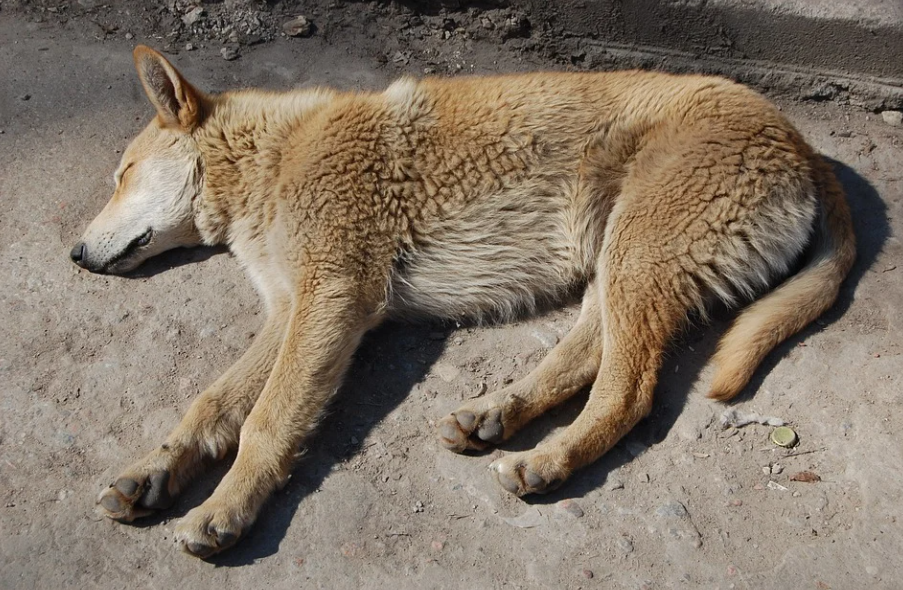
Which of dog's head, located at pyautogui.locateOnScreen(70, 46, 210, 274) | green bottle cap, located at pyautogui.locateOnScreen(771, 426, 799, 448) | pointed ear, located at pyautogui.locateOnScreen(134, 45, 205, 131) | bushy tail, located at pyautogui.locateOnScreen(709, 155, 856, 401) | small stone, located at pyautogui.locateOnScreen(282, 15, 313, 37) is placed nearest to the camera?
green bottle cap, located at pyautogui.locateOnScreen(771, 426, 799, 448)

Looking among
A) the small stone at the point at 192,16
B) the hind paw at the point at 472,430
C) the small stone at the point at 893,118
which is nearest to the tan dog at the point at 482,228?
the hind paw at the point at 472,430

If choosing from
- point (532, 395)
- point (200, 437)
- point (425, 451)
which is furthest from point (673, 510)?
point (200, 437)

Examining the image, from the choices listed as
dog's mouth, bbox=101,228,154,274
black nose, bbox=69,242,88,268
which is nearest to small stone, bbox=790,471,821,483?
dog's mouth, bbox=101,228,154,274

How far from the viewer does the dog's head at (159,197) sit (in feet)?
13.3

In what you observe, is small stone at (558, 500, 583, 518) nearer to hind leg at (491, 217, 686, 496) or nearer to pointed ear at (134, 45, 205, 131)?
hind leg at (491, 217, 686, 496)

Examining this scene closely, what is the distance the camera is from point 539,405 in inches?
134

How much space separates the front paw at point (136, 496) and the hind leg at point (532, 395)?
108cm

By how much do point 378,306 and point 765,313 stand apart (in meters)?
1.67

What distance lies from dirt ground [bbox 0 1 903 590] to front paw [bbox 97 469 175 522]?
53 mm

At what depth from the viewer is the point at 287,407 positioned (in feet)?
10.8

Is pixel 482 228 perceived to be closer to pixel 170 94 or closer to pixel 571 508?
pixel 571 508

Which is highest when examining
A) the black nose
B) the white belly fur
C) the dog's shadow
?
the white belly fur

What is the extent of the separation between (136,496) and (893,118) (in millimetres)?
4454

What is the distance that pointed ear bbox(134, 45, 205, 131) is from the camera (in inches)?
154
